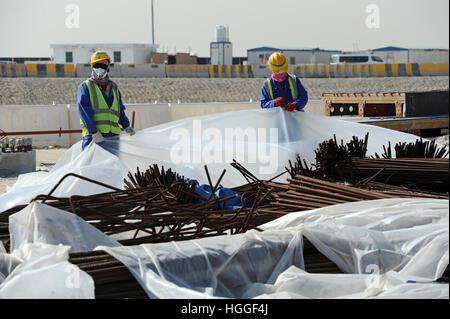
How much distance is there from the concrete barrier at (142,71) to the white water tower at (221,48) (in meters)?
17.7

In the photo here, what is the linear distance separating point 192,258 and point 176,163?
3290 millimetres

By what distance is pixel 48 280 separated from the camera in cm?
330

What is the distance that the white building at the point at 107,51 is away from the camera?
176 ft

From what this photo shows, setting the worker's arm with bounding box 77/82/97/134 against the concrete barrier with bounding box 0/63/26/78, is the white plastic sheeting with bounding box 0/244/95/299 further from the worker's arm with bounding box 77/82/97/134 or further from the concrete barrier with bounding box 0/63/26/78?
the concrete barrier with bounding box 0/63/26/78

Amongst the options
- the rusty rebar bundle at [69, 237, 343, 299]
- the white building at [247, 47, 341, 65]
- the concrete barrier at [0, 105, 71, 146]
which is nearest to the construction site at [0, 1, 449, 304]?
the rusty rebar bundle at [69, 237, 343, 299]

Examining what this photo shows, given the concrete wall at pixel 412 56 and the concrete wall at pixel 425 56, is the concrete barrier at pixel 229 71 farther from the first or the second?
the concrete wall at pixel 425 56

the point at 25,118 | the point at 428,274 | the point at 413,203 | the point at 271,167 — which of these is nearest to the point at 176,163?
the point at 271,167

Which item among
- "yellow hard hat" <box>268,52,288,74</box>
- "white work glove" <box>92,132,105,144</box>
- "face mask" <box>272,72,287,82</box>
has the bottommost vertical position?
"white work glove" <box>92,132,105,144</box>

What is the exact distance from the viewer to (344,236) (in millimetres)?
3971

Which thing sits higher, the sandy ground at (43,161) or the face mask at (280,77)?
the face mask at (280,77)

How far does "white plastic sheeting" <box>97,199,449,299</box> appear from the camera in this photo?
3.59 m

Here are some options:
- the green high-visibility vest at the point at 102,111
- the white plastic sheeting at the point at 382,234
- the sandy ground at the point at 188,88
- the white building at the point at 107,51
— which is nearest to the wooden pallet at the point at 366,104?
the green high-visibility vest at the point at 102,111

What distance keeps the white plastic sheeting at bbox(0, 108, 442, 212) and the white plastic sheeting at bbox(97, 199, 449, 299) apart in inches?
102

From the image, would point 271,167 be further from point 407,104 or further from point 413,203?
point 407,104
